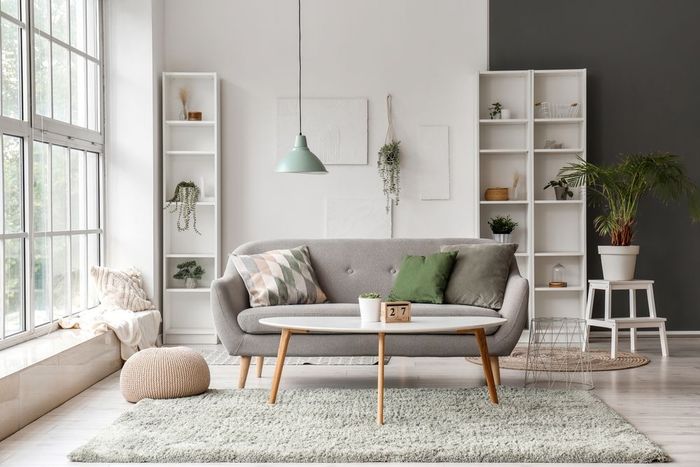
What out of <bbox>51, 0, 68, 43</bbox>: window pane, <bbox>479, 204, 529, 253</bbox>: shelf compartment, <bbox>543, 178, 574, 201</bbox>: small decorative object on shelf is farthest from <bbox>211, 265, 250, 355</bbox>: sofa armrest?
<bbox>543, 178, 574, 201</bbox>: small decorative object on shelf

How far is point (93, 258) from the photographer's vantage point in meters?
6.59

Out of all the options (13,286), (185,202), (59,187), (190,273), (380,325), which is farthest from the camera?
(190,273)

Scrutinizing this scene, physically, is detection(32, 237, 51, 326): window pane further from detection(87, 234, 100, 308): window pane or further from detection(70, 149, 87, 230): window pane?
detection(87, 234, 100, 308): window pane

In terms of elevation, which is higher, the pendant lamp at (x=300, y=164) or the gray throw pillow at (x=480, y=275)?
the pendant lamp at (x=300, y=164)

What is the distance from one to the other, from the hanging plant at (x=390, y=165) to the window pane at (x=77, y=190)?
7.72 feet

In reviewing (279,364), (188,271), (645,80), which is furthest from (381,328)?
(645,80)

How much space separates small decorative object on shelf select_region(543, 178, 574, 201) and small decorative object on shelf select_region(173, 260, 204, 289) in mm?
2911

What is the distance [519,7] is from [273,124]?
2.27 metres

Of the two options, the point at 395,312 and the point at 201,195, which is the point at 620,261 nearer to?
the point at 395,312

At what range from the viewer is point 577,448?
3635 millimetres

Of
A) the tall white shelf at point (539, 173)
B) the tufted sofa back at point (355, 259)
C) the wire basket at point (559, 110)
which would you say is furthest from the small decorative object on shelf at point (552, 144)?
the tufted sofa back at point (355, 259)

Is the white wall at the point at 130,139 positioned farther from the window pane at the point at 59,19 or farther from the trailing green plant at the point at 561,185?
the trailing green plant at the point at 561,185

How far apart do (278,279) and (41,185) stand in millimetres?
1632

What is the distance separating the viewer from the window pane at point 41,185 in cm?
542
